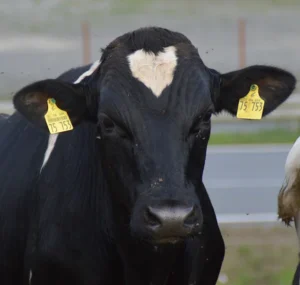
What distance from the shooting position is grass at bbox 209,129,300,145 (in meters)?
16.9

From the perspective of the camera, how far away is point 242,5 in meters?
35.5

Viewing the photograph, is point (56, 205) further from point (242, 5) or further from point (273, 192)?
point (242, 5)

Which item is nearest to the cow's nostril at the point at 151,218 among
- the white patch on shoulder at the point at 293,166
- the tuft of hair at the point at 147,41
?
the tuft of hair at the point at 147,41

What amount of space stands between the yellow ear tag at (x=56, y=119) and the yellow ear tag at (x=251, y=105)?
92cm

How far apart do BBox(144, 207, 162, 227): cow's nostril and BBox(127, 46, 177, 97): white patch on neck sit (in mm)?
647

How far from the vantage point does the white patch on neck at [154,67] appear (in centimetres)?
504

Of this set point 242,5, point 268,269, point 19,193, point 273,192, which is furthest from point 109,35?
point 19,193

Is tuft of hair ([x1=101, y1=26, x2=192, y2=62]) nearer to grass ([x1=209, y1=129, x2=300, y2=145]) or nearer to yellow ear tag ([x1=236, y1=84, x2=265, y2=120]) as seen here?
yellow ear tag ([x1=236, y1=84, x2=265, y2=120])

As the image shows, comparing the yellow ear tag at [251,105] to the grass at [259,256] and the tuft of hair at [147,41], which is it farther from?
the grass at [259,256]

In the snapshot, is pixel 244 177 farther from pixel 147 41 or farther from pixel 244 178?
pixel 147 41

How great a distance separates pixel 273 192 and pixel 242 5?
919 inches

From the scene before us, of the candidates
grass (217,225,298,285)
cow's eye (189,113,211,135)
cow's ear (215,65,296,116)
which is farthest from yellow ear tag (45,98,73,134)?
grass (217,225,298,285)

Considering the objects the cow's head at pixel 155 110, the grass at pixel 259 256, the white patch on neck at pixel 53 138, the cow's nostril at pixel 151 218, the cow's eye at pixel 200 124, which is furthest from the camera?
the grass at pixel 259 256

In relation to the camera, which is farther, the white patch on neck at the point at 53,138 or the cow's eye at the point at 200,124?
the white patch on neck at the point at 53,138
